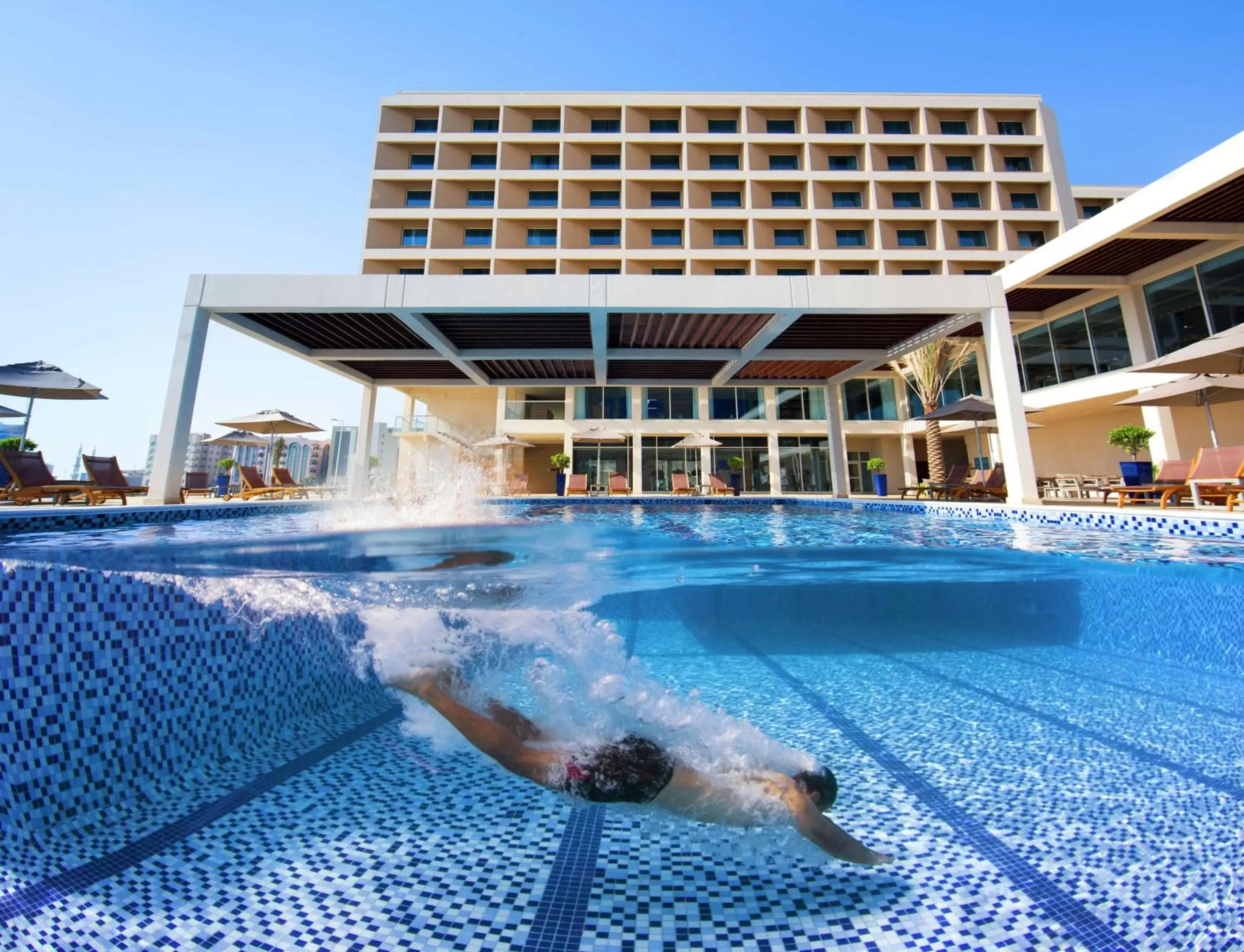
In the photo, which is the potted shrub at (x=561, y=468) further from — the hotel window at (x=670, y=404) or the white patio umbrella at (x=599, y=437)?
the hotel window at (x=670, y=404)

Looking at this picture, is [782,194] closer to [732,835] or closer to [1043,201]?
[1043,201]

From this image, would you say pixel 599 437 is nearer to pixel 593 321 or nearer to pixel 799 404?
pixel 799 404

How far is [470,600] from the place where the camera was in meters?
4.50

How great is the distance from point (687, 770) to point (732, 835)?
0.48 metres

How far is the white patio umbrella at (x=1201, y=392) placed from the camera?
8.19 metres

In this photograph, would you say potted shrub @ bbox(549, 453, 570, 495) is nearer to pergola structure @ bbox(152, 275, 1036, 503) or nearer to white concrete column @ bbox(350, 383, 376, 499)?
white concrete column @ bbox(350, 383, 376, 499)

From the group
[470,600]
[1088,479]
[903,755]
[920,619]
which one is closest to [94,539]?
[470,600]

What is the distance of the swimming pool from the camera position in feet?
5.15

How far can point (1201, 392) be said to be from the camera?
8.55m

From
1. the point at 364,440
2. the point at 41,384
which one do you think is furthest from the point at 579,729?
the point at 41,384

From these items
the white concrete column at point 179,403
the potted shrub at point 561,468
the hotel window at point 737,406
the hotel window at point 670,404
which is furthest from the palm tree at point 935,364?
the white concrete column at point 179,403

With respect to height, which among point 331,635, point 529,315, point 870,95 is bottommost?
point 331,635

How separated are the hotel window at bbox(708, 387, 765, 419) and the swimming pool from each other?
17.6 m

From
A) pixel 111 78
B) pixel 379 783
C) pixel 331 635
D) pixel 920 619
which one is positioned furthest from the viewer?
pixel 111 78
